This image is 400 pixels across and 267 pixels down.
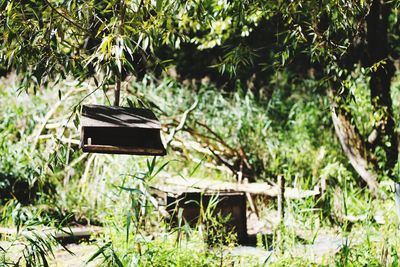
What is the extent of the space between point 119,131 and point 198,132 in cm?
424

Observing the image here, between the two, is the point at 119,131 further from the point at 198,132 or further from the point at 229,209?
the point at 198,132

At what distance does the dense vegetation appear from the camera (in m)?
3.19

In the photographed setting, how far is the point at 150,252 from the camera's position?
3.63 metres

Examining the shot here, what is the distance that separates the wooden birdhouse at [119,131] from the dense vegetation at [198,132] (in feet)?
0.51

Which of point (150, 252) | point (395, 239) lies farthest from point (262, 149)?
point (150, 252)

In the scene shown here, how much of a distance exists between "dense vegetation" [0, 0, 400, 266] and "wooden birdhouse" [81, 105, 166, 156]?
0.51 feet

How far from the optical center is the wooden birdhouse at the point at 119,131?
2979 millimetres

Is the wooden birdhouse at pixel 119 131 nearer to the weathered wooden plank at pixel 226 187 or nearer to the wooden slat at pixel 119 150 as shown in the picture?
the wooden slat at pixel 119 150

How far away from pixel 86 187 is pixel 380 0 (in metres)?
3.93

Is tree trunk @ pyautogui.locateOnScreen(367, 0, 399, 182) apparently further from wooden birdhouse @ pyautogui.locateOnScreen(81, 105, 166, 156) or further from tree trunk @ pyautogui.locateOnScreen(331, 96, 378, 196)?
wooden birdhouse @ pyautogui.locateOnScreen(81, 105, 166, 156)

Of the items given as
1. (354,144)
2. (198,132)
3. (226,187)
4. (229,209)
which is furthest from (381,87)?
(198,132)

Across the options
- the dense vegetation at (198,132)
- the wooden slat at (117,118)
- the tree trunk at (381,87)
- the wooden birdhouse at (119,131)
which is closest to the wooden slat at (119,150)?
the wooden birdhouse at (119,131)

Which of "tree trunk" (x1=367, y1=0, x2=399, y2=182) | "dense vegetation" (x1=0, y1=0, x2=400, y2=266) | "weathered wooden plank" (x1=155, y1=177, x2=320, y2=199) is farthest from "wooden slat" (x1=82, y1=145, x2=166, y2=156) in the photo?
"tree trunk" (x1=367, y1=0, x2=399, y2=182)

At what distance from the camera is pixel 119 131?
10.2 ft
